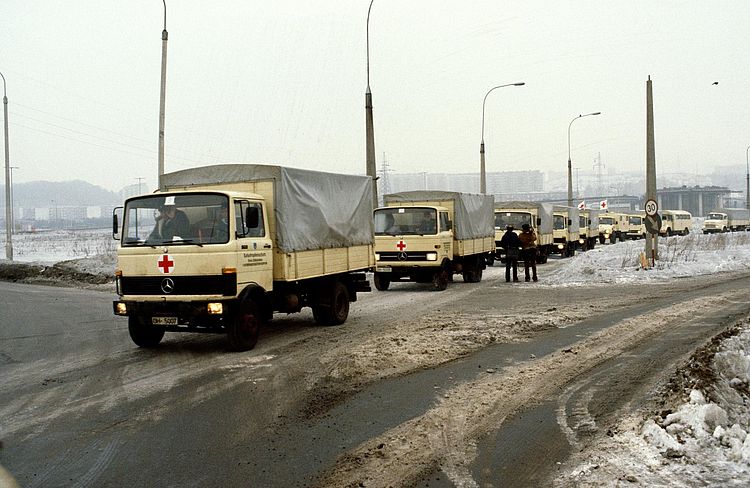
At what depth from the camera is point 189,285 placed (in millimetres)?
9922

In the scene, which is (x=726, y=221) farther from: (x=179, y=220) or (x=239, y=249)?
(x=179, y=220)

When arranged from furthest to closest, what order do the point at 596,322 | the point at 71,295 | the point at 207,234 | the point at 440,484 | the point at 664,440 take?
1. the point at 71,295
2. the point at 596,322
3. the point at 207,234
4. the point at 664,440
5. the point at 440,484

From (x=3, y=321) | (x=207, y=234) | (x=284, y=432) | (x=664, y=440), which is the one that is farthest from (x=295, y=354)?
(x=3, y=321)

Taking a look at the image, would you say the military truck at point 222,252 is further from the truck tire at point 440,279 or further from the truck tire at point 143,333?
the truck tire at point 440,279

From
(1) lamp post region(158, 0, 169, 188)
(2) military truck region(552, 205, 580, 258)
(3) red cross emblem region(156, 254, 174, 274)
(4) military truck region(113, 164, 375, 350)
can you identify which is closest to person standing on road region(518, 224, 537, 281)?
(4) military truck region(113, 164, 375, 350)

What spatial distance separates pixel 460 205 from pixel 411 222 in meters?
3.14

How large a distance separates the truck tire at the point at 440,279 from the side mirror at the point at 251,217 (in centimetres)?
1004

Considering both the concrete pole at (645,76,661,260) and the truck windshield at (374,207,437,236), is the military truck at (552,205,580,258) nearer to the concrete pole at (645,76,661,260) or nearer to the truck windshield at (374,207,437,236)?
the concrete pole at (645,76,661,260)

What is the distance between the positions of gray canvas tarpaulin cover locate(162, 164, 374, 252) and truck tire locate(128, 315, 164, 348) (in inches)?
91.4

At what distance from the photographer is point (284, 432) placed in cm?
631

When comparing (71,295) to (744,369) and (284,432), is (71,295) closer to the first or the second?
(284,432)

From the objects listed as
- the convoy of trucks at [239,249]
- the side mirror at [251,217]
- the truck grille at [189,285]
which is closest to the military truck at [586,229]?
the convoy of trucks at [239,249]

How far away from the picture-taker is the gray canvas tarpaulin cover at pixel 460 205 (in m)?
22.3

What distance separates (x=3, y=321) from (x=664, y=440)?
13.1 m
